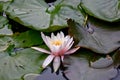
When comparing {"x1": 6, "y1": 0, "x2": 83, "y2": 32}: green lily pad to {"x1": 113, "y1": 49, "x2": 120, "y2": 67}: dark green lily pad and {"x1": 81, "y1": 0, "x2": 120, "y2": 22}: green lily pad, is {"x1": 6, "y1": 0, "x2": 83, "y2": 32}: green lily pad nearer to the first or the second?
{"x1": 81, "y1": 0, "x2": 120, "y2": 22}: green lily pad


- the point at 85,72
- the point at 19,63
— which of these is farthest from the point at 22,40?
the point at 85,72

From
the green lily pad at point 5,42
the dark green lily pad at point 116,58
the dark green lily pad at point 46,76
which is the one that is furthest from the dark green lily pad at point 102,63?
the green lily pad at point 5,42

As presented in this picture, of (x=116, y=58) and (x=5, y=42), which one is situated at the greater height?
(x=116, y=58)

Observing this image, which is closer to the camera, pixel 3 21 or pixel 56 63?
pixel 56 63

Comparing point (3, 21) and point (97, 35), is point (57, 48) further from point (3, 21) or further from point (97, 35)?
point (3, 21)

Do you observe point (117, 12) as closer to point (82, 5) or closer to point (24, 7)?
point (82, 5)
